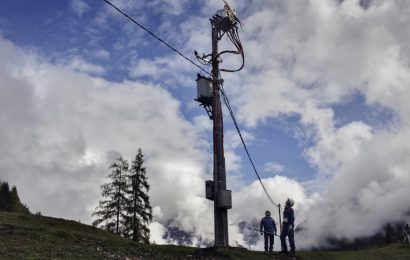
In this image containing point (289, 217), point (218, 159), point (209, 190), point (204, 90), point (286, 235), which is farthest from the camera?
point (204, 90)

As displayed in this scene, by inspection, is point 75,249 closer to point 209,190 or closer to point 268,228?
point 209,190

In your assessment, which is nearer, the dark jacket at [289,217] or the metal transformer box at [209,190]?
the dark jacket at [289,217]

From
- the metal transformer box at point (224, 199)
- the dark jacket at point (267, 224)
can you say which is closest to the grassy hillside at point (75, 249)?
the dark jacket at point (267, 224)

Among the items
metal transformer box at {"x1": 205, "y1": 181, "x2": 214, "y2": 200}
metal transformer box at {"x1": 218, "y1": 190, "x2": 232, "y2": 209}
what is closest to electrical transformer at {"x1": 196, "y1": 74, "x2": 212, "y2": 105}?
metal transformer box at {"x1": 205, "y1": 181, "x2": 214, "y2": 200}

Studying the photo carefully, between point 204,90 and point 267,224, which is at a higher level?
point 204,90

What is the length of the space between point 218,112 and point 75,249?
12.2 meters

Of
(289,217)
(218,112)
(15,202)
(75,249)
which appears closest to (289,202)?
(289,217)

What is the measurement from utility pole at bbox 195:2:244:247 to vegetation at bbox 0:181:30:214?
21.0m

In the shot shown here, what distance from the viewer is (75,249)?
2083cm

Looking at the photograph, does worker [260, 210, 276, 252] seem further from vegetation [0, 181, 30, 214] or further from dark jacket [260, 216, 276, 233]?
vegetation [0, 181, 30, 214]

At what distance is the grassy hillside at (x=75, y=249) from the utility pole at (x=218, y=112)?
2.34 metres

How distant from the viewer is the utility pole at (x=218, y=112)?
27344 mm

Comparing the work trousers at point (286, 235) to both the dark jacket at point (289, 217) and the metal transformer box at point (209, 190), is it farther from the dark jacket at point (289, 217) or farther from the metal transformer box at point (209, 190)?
the metal transformer box at point (209, 190)

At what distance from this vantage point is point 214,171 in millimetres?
28047
